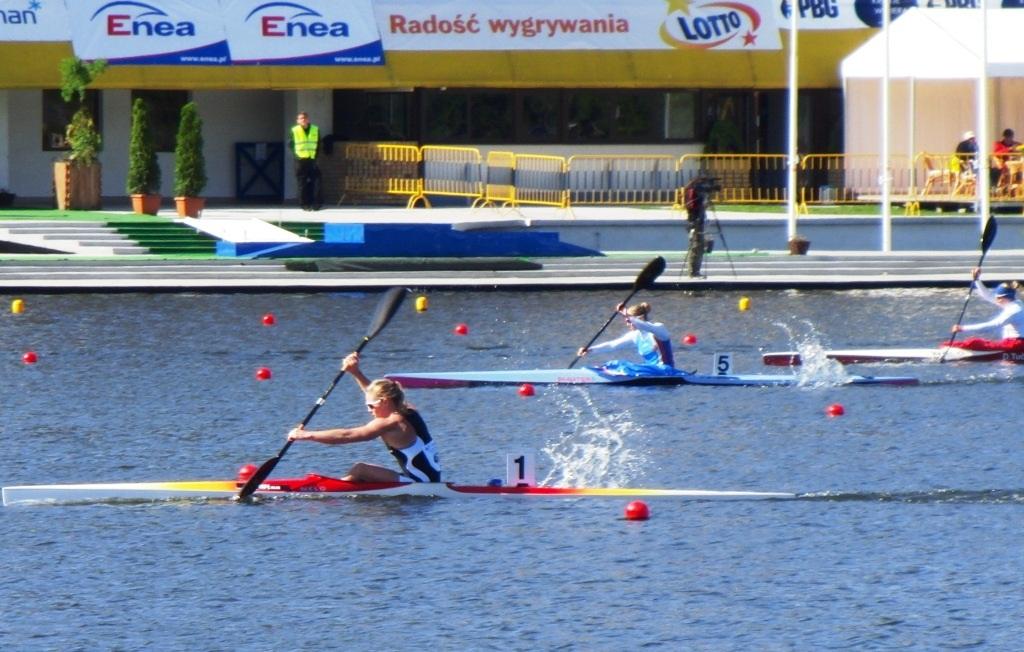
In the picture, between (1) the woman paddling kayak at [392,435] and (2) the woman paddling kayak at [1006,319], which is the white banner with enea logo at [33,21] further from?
(1) the woman paddling kayak at [392,435]

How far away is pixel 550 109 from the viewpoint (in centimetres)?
4084

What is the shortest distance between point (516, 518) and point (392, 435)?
117 centimetres

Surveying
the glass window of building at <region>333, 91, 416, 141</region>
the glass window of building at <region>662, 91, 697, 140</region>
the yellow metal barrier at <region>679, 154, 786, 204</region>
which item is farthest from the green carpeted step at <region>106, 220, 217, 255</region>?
the glass window of building at <region>662, 91, 697, 140</region>

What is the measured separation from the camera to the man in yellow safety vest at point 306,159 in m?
37.2

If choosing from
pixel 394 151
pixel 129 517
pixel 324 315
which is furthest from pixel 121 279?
pixel 129 517

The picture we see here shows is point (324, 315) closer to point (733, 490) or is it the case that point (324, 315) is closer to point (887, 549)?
Result: point (733, 490)

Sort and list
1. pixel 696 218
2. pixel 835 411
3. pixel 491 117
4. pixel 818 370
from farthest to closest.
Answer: pixel 491 117, pixel 696 218, pixel 818 370, pixel 835 411

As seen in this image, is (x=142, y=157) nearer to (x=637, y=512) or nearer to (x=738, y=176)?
(x=738, y=176)

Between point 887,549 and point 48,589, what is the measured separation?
5854 mm

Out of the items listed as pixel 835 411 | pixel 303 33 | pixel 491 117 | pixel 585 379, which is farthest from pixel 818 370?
pixel 303 33

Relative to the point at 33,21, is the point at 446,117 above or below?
below

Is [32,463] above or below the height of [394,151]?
below

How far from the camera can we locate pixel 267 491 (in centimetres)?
1599

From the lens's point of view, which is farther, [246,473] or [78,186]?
[78,186]
